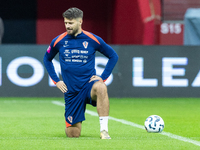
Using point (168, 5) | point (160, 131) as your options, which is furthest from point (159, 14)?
point (160, 131)

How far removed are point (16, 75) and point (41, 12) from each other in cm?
1308

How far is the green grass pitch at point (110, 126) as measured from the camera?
5.29 m

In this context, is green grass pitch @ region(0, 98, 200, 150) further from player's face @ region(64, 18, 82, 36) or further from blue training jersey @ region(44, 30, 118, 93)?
player's face @ region(64, 18, 82, 36)

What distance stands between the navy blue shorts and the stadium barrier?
23.2 ft

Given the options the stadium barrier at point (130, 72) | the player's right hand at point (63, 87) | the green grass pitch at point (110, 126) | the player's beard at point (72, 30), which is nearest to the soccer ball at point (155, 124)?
the green grass pitch at point (110, 126)

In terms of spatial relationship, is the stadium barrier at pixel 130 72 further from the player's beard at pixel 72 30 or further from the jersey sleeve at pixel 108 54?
the player's beard at pixel 72 30

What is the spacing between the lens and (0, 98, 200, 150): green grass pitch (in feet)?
17.4

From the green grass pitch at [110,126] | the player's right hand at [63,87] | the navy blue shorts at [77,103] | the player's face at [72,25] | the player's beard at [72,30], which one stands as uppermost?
the player's face at [72,25]

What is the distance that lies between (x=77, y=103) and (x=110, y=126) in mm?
1606

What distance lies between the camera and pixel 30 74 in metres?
13.2

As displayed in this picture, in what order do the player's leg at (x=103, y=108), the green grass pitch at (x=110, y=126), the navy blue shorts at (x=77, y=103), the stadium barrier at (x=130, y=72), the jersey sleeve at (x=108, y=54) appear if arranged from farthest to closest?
the stadium barrier at (x=130, y=72)
the jersey sleeve at (x=108, y=54)
the navy blue shorts at (x=77, y=103)
the player's leg at (x=103, y=108)
the green grass pitch at (x=110, y=126)

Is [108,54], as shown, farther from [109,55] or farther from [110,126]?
[110,126]

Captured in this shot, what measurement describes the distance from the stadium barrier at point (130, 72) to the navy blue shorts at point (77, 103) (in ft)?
23.2

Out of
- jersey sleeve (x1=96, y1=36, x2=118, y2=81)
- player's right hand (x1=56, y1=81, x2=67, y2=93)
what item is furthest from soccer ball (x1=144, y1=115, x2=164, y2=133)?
player's right hand (x1=56, y1=81, x2=67, y2=93)
